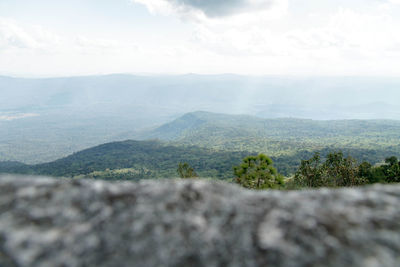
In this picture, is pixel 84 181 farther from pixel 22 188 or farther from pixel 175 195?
pixel 175 195

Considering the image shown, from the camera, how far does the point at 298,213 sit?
2533mm

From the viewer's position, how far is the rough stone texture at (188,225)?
7.17 ft

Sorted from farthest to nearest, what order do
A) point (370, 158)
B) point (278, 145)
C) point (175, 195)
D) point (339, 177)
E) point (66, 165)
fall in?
point (278, 145)
point (66, 165)
point (370, 158)
point (339, 177)
point (175, 195)

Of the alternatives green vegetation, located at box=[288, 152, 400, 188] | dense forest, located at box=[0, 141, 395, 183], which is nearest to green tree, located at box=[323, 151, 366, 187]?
green vegetation, located at box=[288, 152, 400, 188]

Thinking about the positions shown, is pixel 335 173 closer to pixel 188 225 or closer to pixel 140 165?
pixel 188 225

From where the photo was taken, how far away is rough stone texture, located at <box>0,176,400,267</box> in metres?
2.19

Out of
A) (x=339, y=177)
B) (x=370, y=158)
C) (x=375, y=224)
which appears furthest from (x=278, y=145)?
(x=375, y=224)

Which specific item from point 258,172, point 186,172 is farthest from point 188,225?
point 186,172

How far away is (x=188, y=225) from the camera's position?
8.10 feet

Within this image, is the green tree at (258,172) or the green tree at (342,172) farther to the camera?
the green tree at (342,172)

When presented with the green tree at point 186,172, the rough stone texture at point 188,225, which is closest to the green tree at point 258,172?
the green tree at point 186,172

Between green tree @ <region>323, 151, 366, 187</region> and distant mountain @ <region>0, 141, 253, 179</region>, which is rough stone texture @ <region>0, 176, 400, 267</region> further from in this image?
distant mountain @ <region>0, 141, 253, 179</region>

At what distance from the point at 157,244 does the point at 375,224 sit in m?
2.10

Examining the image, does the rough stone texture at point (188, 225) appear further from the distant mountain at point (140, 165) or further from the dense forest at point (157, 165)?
the distant mountain at point (140, 165)
